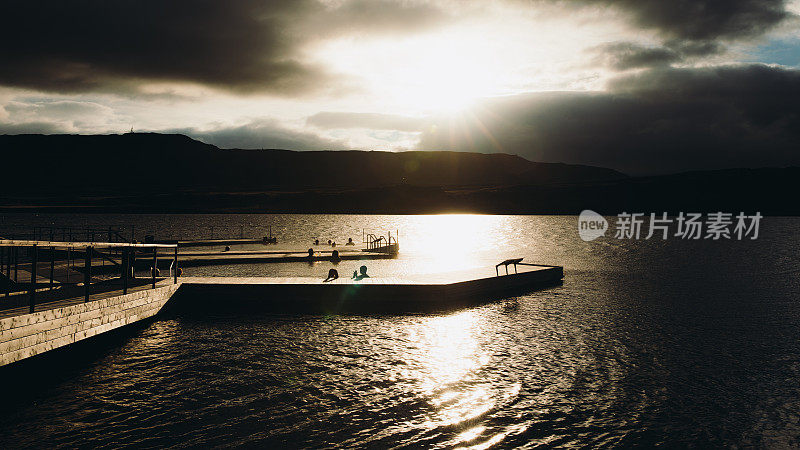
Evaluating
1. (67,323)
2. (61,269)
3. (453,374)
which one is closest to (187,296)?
(67,323)

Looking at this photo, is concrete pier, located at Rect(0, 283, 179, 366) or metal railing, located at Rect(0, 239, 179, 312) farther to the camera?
metal railing, located at Rect(0, 239, 179, 312)

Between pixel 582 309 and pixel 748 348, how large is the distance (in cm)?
882

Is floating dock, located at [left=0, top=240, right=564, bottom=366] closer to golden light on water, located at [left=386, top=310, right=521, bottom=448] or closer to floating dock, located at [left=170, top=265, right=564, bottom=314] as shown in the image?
floating dock, located at [left=170, top=265, right=564, bottom=314]

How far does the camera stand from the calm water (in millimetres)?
12250

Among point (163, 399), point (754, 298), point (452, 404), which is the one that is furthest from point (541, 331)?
point (754, 298)

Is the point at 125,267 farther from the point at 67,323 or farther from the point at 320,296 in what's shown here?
the point at 320,296

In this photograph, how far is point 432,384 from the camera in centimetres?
1562

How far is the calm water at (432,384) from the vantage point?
1225 centimetres

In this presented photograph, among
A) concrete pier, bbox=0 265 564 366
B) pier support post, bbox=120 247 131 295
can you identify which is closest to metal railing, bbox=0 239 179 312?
pier support post, bbox=120 247 131 295

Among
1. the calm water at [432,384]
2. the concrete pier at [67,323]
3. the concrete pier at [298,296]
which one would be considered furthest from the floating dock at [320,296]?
the concrete pier at [67,323]

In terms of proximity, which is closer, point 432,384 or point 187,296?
point 432,384

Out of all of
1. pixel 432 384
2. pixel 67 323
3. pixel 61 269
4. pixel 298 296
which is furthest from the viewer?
pixel 61 269

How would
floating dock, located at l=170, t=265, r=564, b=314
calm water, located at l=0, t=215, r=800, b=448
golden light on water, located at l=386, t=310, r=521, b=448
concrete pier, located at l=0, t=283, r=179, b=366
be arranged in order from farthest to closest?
1. floating dock, located at l=170, t=265, r=564, b=314
2. concrete pier, located at l=0, t=283, r=179, b=366
3. golden light on water, located at l=386, t=310, r=521, b=448
4. calm water, located at l=0, t=215, r=800, b=448

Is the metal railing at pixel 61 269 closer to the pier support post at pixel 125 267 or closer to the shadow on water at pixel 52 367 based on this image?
the pier support post at pixel 125 267
